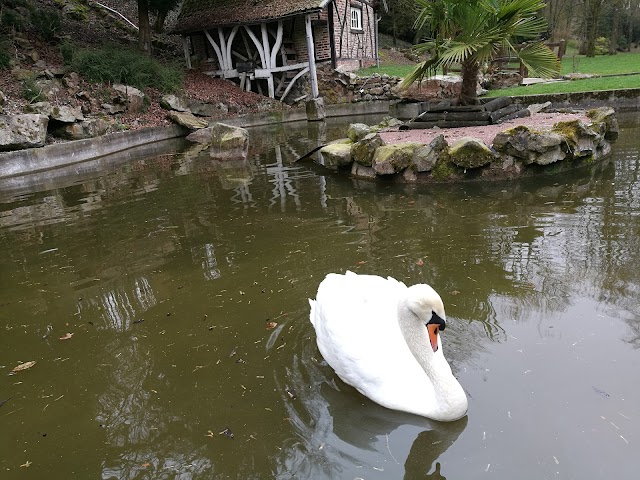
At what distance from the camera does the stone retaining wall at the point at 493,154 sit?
7723 millimetres

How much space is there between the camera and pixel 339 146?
9438mm

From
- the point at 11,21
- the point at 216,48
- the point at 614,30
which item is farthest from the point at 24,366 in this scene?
the point at 614,30

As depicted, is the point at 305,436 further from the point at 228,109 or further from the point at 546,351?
the point at 228,109

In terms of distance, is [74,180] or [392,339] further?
[74,180]

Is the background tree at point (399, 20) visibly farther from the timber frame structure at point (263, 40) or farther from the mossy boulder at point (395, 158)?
the mossy boulder at point (395, 158)

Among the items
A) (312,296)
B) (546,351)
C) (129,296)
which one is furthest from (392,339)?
(129,296)

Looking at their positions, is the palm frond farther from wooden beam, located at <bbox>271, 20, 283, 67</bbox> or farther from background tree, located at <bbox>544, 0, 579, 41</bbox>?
background tree, located at <bbox>544, 0, 579, 41</bbox>

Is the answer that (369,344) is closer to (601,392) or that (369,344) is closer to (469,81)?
(601,392)

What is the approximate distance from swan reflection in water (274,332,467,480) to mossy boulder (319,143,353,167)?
20.5ft

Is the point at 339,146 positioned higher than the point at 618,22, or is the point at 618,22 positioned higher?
the point at 618,22

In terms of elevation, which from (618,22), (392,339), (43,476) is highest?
(618,22)

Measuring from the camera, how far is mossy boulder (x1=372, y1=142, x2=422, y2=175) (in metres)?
8.08

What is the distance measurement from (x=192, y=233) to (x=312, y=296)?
2817 millimetres

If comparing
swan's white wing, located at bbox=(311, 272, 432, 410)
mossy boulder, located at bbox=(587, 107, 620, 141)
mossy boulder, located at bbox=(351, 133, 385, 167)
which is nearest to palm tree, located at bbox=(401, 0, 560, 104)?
mossy boulder, located at bbox=(587, 107, 620, 141)
